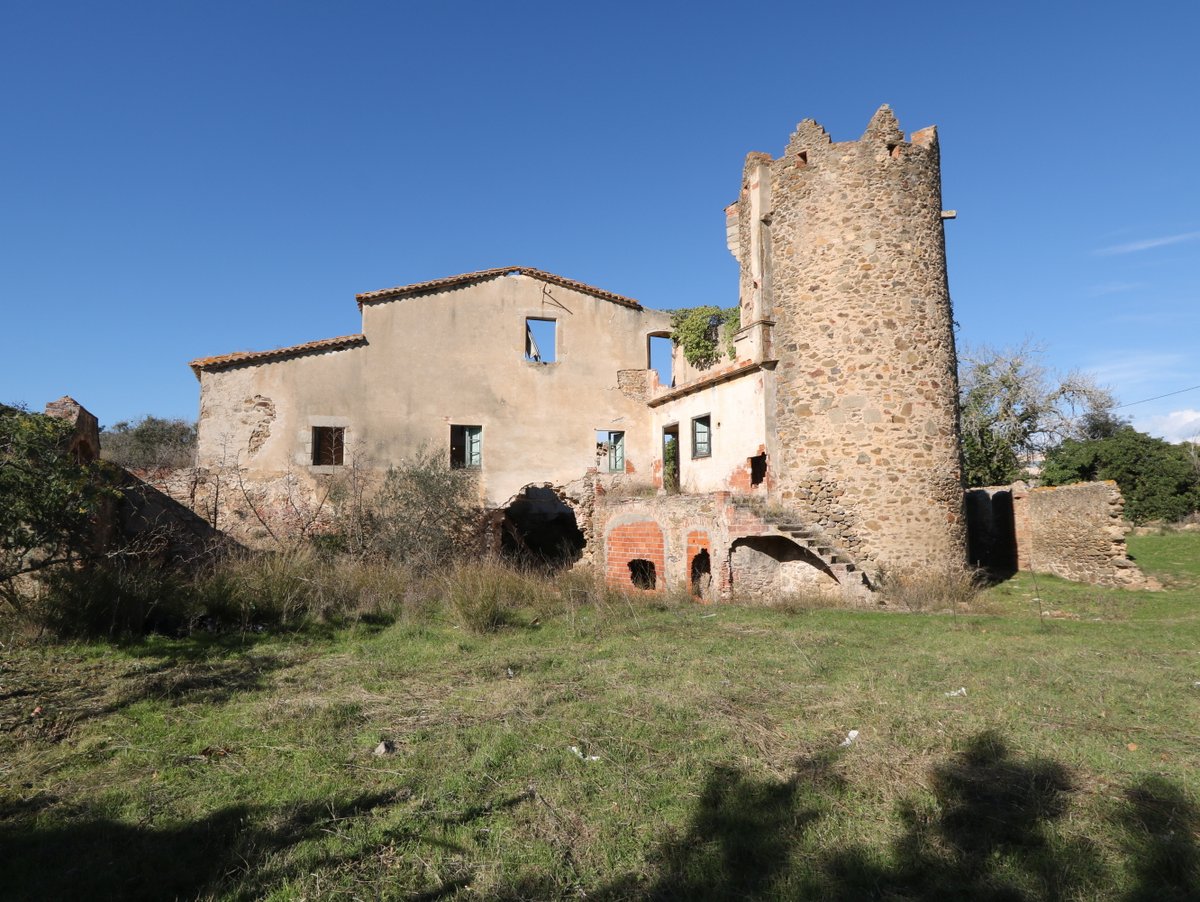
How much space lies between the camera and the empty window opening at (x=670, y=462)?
64.6 ft

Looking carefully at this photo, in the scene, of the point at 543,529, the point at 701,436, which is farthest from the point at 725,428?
the point at 543,529

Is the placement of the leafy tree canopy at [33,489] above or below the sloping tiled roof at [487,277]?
below

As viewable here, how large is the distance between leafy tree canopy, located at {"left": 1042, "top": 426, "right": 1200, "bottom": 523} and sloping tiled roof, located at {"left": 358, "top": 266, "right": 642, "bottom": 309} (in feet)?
62.1

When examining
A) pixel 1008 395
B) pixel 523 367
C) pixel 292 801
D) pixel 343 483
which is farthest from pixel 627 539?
pixel 1008 395

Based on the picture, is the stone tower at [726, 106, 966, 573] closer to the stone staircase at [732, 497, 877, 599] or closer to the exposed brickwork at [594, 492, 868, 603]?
the stone staircase at [732, 497, 877, 599]

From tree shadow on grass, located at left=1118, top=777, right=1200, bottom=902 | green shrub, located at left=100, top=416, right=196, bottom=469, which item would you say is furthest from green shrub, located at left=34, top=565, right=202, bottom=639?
green shrub, located at left=100, top=416, right=196, bottom=469

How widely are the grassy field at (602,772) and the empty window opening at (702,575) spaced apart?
5.67 m

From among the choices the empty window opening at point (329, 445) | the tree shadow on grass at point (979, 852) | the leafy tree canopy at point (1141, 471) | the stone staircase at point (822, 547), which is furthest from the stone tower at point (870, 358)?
the leafy tree canopy at point (1141, 471)

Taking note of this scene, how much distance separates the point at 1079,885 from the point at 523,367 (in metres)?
17.1

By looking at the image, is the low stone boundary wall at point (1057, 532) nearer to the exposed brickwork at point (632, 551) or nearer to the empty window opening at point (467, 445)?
the exposed brickwork at point (632, 551)

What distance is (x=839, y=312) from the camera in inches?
560

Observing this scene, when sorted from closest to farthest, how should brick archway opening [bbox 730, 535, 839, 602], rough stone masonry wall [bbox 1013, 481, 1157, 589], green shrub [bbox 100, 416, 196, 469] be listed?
brick archway opening [bbox 730, 535, 839, 602] < rough stone masonry wall [bbox 1013, 481, 1157, 589] < green shrub [bbox 100, 416, 196, 469]

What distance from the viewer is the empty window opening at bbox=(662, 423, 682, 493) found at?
64.6 ft

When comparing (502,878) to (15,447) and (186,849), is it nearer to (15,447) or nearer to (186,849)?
(186,849)
